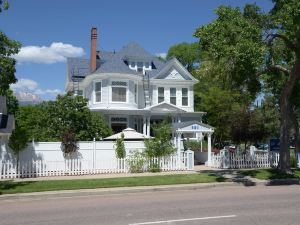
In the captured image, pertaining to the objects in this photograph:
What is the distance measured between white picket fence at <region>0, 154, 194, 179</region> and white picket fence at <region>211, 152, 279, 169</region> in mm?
2664

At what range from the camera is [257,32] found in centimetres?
1784

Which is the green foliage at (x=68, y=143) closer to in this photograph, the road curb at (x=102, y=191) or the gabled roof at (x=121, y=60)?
the road curb at (x=102, y=191)

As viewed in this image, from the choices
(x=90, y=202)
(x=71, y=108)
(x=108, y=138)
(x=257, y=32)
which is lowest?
(x=90, y=202)

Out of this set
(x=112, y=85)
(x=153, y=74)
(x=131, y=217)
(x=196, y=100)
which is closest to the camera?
(x=131, y=217)

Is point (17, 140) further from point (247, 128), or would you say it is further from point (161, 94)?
point (161, 94)

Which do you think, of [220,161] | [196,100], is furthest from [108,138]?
[196,100]

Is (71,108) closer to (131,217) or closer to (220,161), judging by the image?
(220,161)

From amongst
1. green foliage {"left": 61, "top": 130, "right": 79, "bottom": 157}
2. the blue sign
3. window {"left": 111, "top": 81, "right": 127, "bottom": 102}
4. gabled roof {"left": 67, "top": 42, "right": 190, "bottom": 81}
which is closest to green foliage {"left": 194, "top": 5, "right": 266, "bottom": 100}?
the blue sign

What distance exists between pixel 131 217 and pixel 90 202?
355cm

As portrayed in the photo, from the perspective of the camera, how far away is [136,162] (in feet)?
74.8

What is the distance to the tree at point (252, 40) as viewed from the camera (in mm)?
17094

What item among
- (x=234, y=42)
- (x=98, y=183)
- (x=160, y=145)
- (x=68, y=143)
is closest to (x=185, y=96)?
(x=160, y=145)

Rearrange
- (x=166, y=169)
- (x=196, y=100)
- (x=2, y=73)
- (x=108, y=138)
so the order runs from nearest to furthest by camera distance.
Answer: (x=2, y=73) → (x=166, y=169) → (x=108, y=138) → (x=196, y=100)

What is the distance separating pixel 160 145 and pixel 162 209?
12.2m
